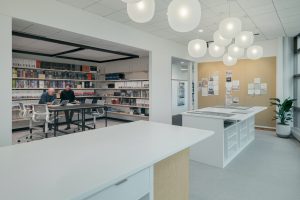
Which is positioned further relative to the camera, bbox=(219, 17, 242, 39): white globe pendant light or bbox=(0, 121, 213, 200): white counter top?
bbox=(219, 17, 242, 39): white globe pendant light

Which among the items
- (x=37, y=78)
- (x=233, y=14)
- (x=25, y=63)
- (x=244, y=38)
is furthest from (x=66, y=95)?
(x=244, y=38)

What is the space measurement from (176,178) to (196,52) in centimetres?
206

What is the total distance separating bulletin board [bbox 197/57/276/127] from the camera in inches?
243

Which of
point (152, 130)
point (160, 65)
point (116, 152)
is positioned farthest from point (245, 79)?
point (116, 152)

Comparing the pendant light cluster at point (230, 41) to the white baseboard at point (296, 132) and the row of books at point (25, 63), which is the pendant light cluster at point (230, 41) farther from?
the row of books at point (25, 63)

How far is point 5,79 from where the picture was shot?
9.52 ft

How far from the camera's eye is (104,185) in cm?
93

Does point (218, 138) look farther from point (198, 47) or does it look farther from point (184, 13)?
point (184, 13)

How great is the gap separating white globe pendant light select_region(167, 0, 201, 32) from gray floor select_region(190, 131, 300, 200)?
2.04 m

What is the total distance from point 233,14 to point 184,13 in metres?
2.93

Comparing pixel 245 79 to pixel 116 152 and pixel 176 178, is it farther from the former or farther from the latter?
pixel 116 152

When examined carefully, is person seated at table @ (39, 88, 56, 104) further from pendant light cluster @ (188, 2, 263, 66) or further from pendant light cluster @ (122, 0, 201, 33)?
pendant light cluster @ (122, 0, 201, 33)

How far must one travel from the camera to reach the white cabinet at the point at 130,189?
104 centimetres

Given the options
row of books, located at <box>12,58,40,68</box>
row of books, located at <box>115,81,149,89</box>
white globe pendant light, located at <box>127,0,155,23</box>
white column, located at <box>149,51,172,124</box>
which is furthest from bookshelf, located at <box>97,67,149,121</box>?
white globe pendant light, located at <box>127,0,155,23</box>
